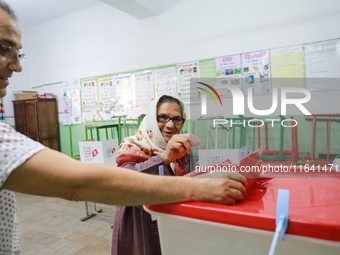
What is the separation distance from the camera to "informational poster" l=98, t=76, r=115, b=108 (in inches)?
186

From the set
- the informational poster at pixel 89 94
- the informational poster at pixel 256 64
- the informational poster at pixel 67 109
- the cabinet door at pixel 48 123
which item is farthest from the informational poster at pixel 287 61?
the cabinet door at pixel 48 123

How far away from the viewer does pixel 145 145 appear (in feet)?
4.34

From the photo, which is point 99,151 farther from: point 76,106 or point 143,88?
point 76,106

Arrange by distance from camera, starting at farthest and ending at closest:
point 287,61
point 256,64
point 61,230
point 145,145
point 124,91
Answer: point 124,91 → point 256,64 → point 287,61 → point 61,230 → point 145,145

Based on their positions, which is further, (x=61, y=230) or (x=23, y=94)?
(x=23, y=94)

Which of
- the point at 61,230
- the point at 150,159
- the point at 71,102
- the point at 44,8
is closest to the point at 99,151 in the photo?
the point at 61,230

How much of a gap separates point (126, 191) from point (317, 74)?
3.27 m

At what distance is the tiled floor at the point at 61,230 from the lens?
2512 millimetres

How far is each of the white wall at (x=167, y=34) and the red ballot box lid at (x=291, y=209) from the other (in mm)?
3113

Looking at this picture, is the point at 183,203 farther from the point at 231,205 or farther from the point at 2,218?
the point at 2,218

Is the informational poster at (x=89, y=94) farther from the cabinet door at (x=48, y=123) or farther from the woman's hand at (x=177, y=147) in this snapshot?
the woman's hand at (x=177, y=147)

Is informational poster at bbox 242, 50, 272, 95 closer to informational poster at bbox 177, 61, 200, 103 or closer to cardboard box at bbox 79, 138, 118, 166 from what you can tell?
informational poster at bbox 177, 61, 200, 103

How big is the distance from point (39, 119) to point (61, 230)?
3176mm

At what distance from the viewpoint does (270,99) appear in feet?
1.72
